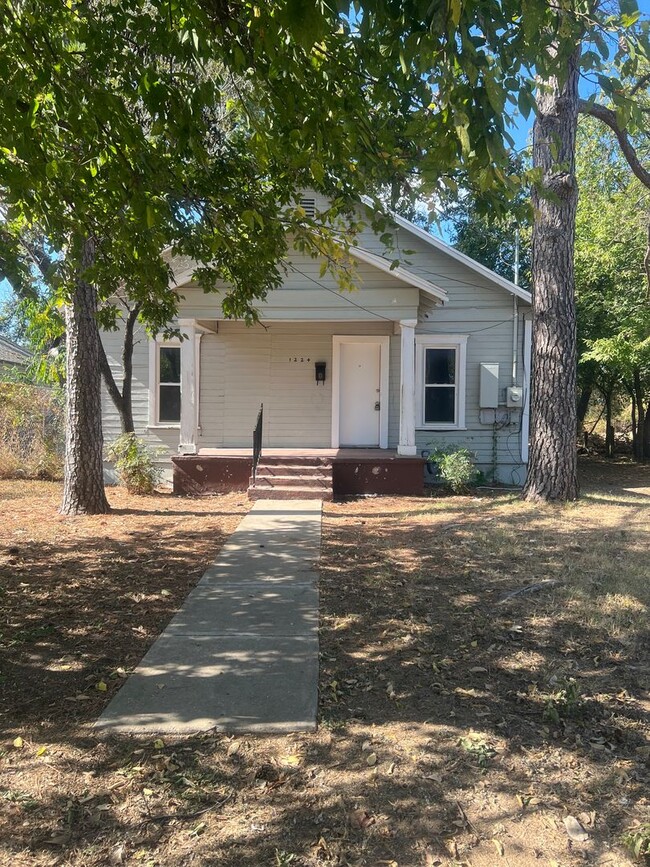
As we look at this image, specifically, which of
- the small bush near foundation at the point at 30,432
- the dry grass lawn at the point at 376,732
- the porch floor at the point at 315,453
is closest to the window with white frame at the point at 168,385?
the porch floor at the point at 315,453

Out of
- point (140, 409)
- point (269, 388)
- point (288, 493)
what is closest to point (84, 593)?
point (288, 493)

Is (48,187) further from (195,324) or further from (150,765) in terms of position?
(195,324)

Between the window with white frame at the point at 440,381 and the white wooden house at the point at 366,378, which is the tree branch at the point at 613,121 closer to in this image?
the white wooden house at the point at 366,378

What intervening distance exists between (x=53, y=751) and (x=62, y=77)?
3710 mm

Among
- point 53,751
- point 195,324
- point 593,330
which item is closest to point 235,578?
point 53,751

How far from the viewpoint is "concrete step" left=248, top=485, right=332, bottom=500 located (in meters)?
10.4

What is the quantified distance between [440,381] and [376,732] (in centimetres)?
1067

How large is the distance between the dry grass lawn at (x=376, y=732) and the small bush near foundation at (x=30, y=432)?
752cm

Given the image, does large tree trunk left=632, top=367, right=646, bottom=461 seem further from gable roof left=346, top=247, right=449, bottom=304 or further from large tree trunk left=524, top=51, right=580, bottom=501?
large tree trunk left=524, top=51, right=580, bottom=501

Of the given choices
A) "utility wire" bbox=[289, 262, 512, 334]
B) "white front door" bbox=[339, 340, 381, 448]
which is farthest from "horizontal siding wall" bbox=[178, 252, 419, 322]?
"white front door" bbox=[339, 340, 381, 448]

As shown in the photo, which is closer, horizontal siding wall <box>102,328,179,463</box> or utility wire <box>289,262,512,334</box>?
utility wire <box>289,262,512,334</box>

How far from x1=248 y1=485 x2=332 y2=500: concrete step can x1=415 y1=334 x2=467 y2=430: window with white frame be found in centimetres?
354

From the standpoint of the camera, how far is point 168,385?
1316 centimetres

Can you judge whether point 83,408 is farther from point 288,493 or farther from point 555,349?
point 555,349
